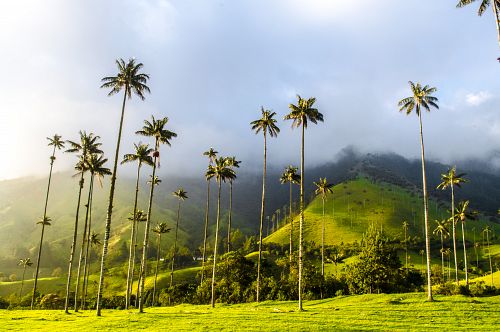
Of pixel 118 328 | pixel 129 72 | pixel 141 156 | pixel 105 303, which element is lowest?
pixel 105 303

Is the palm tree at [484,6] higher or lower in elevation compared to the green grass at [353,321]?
higher

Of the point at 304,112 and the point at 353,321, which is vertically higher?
the point at 304,112

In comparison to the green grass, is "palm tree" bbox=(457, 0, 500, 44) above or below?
above

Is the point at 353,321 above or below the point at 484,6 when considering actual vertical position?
below

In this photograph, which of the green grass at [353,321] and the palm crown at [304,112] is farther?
the palm crown at [304,112]

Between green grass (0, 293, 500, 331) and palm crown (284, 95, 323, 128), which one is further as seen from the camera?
palm crown (284, 95, 323, 128)

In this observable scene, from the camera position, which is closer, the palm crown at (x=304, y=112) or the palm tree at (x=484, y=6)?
the palm tree at (x=484, y=6)

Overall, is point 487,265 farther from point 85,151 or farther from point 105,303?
point 85,151

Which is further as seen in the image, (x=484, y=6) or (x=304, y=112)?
(x=304, y=112)

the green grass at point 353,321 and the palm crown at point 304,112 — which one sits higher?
the palm crown at point 304,112

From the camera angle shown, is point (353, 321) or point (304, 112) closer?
point (353, 321)

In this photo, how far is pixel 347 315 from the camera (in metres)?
45.2

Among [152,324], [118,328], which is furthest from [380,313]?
[118,328]

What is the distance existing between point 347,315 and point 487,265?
559 ft
